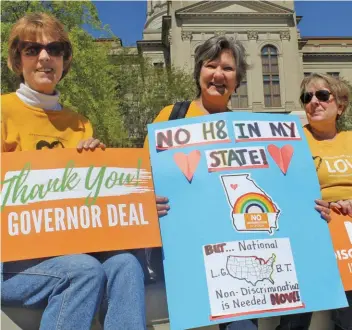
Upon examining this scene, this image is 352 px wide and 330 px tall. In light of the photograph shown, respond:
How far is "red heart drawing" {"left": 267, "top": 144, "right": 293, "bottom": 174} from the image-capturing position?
243 centimetres

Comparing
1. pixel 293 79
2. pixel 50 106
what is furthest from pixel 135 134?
pixel 50 106

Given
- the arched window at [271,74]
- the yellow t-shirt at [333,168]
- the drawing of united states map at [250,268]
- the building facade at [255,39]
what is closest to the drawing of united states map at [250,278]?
the drawing of united states map at [250,268]

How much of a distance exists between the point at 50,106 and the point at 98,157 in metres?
0.51

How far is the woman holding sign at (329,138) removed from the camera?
9.00ft

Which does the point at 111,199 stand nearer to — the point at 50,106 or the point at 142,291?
the point at 142,291

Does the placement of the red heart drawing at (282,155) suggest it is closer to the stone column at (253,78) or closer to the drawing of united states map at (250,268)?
the drawing of united states map at (250,268)

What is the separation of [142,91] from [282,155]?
801 inches

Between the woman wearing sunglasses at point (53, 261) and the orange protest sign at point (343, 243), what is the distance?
46.8 inches

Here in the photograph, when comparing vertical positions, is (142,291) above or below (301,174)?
below

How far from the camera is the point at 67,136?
2.56 meters

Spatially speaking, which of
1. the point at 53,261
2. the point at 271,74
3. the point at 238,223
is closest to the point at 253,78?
the point at 271,74

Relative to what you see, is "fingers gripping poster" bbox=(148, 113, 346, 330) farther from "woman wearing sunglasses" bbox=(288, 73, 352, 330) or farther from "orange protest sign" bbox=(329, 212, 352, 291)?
"woman wearing sunglasses" bbox=(288, 73, 352, 330)

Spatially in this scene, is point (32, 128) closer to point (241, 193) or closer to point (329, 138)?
point (241, 193)

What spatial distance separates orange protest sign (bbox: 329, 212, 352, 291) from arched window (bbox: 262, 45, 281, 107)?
32.9 metres
